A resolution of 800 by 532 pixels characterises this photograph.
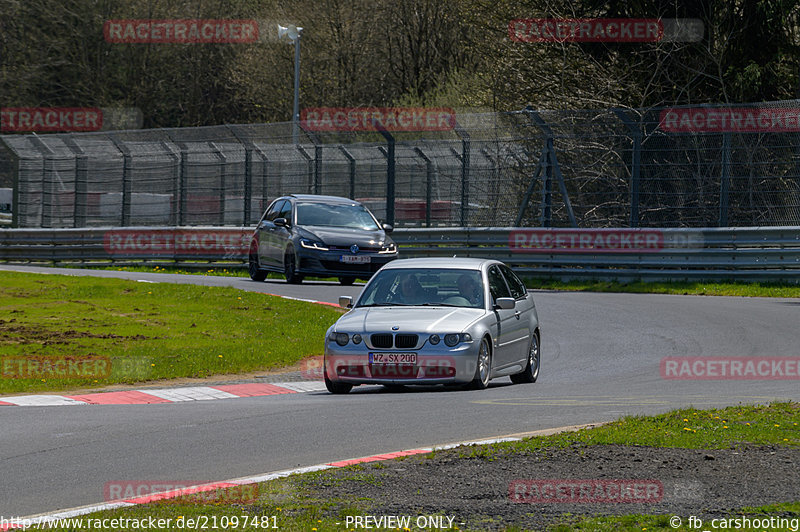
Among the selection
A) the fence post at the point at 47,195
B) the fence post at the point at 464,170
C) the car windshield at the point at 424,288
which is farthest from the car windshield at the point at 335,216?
the fence post at the point at 47,195

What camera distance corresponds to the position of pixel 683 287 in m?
23.1

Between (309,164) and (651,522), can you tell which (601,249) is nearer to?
(309,164)

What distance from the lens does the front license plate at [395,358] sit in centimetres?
1209

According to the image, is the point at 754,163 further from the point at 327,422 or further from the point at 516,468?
the point at 516,468

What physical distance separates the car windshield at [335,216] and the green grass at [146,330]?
105 inches

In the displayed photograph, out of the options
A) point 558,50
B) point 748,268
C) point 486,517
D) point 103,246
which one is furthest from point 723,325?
point 103,246

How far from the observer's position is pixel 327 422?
10.1m

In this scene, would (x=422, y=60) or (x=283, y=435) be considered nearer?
(x=283, y=435)

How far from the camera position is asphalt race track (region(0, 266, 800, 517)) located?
7949 mm

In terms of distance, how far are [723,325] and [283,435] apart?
955 cm

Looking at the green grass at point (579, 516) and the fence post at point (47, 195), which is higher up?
the fence post at point (47, 195)

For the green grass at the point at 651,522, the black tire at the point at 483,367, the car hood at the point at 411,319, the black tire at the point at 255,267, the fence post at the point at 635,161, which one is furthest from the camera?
the black tire at the point at 255,267

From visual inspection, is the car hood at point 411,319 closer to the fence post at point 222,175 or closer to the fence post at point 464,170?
the fence post at point 464,170

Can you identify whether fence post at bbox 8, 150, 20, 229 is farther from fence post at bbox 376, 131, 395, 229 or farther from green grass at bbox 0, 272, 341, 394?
fence post at bbox 376, 131, 395, 229
